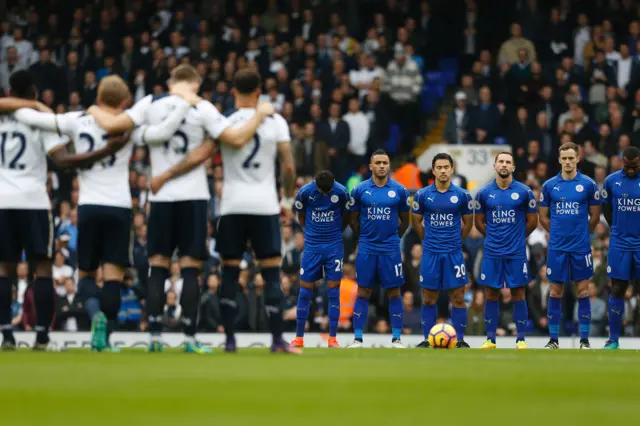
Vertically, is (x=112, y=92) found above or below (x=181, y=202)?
above

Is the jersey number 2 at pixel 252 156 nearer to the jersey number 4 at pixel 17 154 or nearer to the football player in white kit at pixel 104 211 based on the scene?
the football player in white kit at pixel 104 211

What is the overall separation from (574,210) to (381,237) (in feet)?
8.62

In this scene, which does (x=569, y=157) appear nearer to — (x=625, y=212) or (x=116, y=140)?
(x=625, y=212)

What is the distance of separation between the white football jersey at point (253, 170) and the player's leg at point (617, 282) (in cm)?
631

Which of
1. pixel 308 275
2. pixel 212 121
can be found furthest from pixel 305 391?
pixel 308 275

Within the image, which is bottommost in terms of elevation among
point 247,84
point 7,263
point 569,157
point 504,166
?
point 7,263

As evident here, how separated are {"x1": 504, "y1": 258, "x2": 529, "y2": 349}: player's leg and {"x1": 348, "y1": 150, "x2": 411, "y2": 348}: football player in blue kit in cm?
146

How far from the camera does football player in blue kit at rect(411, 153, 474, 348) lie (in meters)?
16.5

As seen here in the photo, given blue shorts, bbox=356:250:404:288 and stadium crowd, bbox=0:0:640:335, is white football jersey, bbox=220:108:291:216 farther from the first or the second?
stadium crowd, bbox=0:0:640:335

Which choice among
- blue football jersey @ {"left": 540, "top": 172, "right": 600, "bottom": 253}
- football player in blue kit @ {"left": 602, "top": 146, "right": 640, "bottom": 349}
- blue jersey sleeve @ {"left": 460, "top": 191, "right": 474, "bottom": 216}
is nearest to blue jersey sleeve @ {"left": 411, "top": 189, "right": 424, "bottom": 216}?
blue jersey sleeve @ {"left": 460, "top": 191, "right": 474, "bottom": 216}

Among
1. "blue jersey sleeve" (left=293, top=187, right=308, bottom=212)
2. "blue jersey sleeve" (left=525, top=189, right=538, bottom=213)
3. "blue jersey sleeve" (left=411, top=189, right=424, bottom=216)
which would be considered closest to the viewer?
"blue jersey sleeve" (left=525, top=189, right=538, bottom=213)

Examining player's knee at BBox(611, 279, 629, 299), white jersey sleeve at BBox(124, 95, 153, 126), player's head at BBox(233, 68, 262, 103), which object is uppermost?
player's head at BBox(233, 68, 262, 103)

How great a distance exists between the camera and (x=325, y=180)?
16469 millimetres

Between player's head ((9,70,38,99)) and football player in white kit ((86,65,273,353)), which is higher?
player's head ((9,70,38,99))
